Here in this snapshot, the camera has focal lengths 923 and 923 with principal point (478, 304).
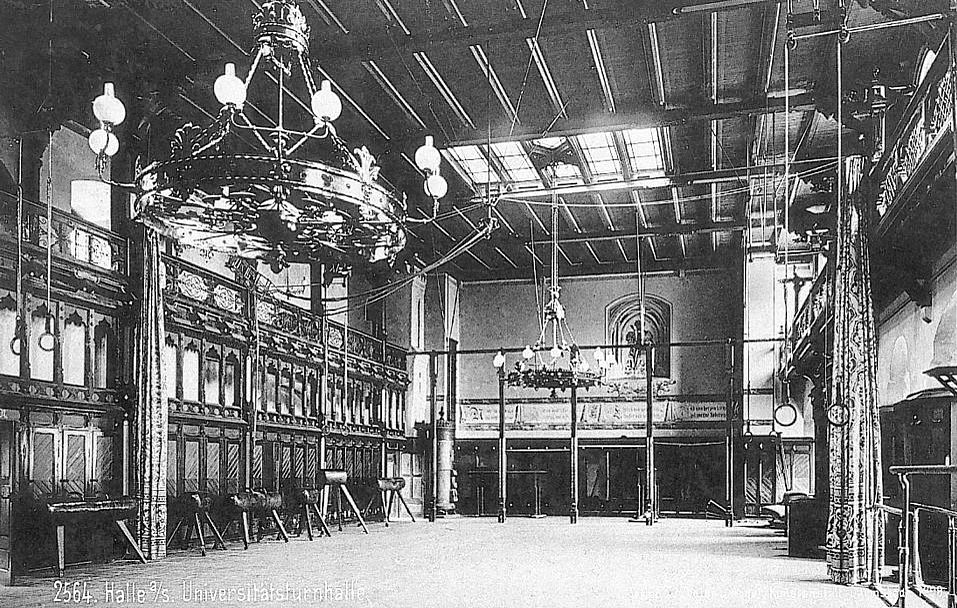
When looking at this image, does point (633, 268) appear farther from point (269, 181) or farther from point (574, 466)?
point (269, 181)

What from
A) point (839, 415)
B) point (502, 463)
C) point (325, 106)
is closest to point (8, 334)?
point (325, 106)

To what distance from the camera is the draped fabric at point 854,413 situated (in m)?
9.56

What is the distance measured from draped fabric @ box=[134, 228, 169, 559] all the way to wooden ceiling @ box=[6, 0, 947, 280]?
2.33 metres

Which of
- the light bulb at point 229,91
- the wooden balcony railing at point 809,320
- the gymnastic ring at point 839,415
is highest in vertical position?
the light bulb at point 229,91

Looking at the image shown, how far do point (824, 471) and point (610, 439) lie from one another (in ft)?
20.8

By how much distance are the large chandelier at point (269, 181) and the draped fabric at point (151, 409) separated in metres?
5.75

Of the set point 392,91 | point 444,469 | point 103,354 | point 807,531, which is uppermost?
point 392,91

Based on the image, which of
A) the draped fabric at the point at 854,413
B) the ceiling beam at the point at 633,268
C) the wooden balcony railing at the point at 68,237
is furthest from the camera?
the ceiling beam at the point at 633,268

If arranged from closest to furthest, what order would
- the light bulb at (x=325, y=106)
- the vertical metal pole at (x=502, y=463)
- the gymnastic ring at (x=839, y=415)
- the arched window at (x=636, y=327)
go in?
the light bulb at (x=325, y=106) → the gymnastic ring at (x=839, y=415) → the vertical metal pole at (x=502, y=463) → the arched window at (x=636, y=327)

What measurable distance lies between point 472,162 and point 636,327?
10382 millimetres

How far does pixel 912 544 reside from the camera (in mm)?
7438

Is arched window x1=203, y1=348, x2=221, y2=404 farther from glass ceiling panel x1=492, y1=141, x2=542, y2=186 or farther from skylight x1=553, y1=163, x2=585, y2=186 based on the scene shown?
skylight x1=553, y1=163, x2=585, y2=186

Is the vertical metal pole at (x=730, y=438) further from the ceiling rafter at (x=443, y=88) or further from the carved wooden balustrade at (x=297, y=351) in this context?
the ceiling rafter at (x=443, y=88)

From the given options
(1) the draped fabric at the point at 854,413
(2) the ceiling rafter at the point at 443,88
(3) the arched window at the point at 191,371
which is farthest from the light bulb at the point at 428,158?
(3) the arched window at the point at 191,371
